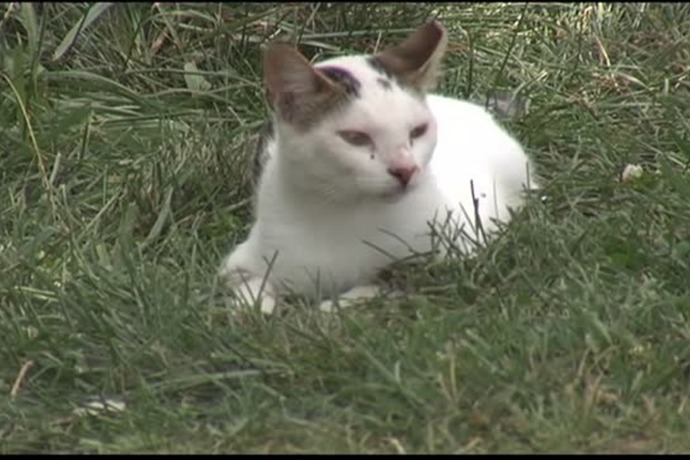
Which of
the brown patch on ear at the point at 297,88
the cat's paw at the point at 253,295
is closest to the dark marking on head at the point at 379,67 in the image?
the brown patch on ear at the point at 297,88

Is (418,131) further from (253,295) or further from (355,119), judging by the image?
(253,295)

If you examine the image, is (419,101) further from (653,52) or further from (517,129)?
(653,52)

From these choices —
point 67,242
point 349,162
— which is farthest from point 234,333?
point 67,242

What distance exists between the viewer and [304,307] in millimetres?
4023

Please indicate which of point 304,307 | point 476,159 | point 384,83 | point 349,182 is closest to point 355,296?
point 304,307

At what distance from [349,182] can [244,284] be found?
36cm

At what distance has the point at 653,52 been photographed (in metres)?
5.87

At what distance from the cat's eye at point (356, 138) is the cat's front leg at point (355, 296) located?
35cm

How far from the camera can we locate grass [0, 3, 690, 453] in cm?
343

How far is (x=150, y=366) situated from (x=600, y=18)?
2.78 m

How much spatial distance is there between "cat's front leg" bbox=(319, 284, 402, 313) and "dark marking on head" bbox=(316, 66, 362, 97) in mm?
454

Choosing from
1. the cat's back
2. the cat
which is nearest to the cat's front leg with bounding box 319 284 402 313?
the cat

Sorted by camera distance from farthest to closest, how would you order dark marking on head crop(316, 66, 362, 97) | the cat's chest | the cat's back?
the cat's back, the cat's chest, dark marking on head crop(316, 66, 362, 97)

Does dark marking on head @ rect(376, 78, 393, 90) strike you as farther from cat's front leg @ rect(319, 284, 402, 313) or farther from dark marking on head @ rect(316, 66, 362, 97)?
cat's front leg @ rect(319, 284, 402, 313)
